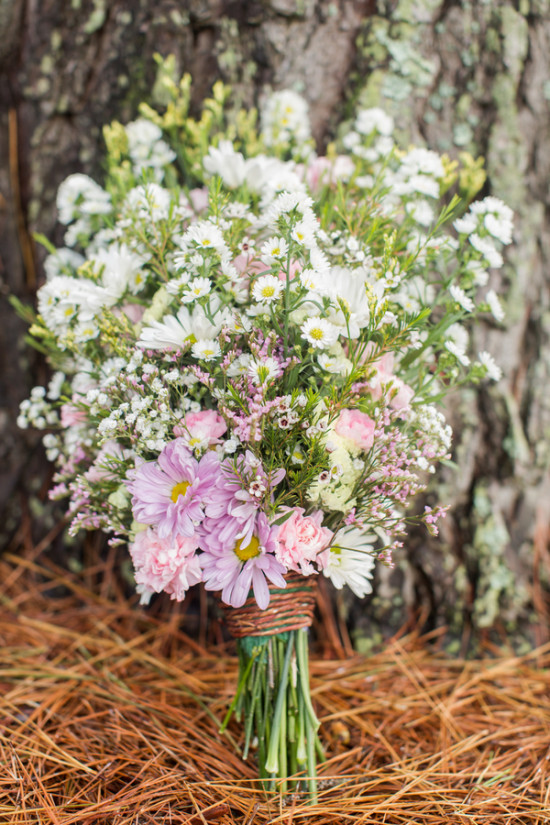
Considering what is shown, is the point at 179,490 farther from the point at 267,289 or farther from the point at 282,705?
the point at 282,705

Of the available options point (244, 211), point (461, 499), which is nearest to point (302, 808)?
point (461, 499)

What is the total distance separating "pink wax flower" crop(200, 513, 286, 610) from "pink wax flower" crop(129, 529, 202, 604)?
0.02 meters

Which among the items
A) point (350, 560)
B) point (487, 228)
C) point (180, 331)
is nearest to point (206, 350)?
point (180, 331)

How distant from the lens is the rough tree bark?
1673 millimetres

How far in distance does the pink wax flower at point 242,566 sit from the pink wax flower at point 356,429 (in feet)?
0.69

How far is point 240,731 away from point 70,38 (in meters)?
1.99

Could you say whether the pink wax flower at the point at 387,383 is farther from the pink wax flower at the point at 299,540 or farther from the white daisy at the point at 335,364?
the pink wax flower at the point at 299,540

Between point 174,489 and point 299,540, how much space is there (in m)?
0.24

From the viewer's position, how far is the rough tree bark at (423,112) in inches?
65.9

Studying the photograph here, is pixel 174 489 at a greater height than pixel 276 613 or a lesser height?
greater

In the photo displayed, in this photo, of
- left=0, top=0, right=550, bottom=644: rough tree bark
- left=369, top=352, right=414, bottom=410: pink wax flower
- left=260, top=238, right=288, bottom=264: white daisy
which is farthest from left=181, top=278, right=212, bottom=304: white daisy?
left=0, top=0, right=550, bottom=644: rough tree bark

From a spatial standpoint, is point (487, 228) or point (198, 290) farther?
point (487, 228)

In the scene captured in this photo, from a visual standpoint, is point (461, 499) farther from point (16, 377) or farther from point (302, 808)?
point (16, 377)

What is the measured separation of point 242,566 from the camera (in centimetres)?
108
